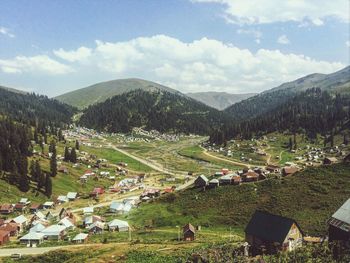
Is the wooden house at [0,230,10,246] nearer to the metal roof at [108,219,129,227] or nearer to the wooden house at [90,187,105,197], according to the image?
the metal roof at [108,219,129,227]

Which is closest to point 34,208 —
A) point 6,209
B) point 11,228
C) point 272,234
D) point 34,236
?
point 6,209

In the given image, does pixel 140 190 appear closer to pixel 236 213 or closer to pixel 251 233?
pixel 236 213

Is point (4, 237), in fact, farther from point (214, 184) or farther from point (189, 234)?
point (214, 184)

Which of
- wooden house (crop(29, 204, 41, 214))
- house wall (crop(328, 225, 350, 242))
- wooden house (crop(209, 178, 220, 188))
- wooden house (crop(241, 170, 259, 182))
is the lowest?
wooden house (crop(29, 204, 41, 214))

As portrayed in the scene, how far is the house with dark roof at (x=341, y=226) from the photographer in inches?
2041

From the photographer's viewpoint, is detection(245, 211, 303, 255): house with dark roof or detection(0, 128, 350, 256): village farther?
detection(0, 128, 350, 256): village

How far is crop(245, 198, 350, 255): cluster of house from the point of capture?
54341mm

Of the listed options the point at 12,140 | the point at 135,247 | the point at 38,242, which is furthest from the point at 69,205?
the point at 135,247

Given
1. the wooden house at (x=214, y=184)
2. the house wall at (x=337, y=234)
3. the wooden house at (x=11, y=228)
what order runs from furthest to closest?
the wooden house at (x=214, y=184)
the wooden house at (x=11, y=228)
the house wall at (x=337, y=234)

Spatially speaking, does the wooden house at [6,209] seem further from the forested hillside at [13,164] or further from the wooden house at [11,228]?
the wooden house at [11,228]

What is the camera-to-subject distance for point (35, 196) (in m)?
151

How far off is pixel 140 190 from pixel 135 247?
3891 inches

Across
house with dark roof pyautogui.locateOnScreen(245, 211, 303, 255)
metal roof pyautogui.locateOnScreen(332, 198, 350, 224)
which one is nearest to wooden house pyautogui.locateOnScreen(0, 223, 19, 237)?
house with dark roof pyautogui.locateOnScreen(245, 211, 303, 255)

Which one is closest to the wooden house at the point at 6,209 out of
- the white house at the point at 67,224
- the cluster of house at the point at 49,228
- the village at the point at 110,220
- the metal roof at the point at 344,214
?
the village at the point at 110,220
